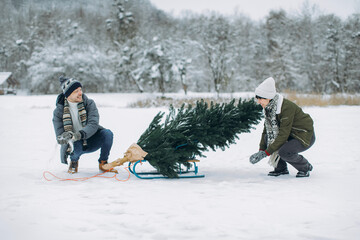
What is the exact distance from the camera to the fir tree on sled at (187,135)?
3613 mm

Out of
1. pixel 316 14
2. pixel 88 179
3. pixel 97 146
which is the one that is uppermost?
pixel 316 14

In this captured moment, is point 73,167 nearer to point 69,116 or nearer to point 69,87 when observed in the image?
point 69,116

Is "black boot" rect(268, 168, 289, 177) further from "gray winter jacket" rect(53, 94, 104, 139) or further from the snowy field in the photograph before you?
"gray winter jacket" rect(53, 94, 104, 139)

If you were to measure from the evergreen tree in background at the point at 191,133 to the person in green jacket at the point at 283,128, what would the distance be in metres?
0.33

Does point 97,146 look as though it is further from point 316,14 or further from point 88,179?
point 316,14

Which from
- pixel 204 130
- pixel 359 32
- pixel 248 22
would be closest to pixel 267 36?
pixel 248 22

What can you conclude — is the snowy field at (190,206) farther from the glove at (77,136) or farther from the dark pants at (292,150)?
the glove at (77,136)

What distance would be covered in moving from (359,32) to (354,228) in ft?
92.8

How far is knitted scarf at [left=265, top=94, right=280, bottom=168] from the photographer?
3.64 m

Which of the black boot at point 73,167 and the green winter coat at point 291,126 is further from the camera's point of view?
the black boot at point 73,167

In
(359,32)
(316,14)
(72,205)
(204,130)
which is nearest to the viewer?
(72,205)

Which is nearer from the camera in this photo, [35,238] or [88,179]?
[35,238]

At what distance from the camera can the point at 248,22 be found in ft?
136

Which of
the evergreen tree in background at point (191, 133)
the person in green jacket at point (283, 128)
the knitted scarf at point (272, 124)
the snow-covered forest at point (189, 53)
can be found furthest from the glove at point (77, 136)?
the snow-covered forest at point (189, 53)
